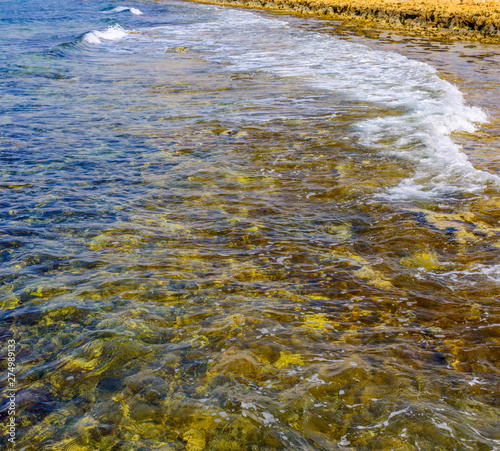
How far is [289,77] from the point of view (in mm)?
14289

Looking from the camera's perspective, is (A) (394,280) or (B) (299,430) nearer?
(B) (299,430)

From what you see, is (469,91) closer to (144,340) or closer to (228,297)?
(228,297)

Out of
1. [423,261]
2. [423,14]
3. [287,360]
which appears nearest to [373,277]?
[423,261]

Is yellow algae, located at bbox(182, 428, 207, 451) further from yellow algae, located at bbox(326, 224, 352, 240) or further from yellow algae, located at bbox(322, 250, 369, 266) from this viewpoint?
yellow algae, located at bbox(326, 224, 352, 240)

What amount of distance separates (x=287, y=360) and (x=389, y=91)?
1089 cm

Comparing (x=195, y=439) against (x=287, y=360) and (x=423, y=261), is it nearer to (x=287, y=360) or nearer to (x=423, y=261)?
(x=287, y=360)

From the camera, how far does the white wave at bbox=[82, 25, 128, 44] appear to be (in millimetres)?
23798

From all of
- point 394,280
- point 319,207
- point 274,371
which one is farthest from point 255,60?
point 274,371

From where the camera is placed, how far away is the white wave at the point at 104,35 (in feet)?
78.1

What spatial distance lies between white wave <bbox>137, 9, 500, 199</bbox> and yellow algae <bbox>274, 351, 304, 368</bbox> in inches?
144

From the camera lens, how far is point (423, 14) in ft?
108

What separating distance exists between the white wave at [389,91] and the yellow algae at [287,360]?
12.0ft

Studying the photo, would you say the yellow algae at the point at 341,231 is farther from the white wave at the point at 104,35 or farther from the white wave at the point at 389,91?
the white wave at the point at 104,35

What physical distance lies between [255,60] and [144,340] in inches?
633
